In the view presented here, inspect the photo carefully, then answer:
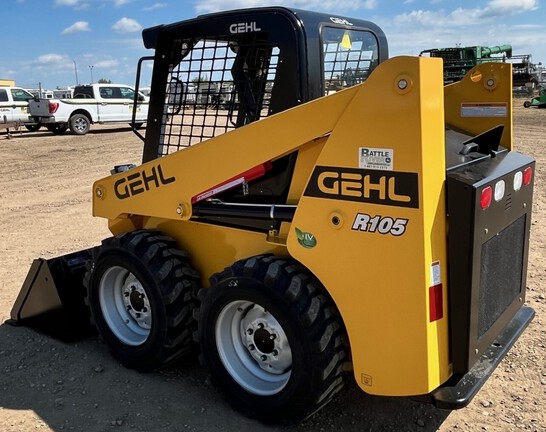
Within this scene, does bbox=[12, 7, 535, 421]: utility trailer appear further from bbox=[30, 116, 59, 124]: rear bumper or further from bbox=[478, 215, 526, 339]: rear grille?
bbox=[30, 116, 59, 124]: rear bumper

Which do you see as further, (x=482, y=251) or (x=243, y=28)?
(x=243, y=28)

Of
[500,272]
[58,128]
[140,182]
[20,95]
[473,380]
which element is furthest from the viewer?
[20,95]

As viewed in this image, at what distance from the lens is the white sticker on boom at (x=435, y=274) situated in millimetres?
2523

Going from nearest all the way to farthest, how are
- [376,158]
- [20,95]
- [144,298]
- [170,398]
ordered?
[376,158]
[170,398]
[144,298]
[20,95]

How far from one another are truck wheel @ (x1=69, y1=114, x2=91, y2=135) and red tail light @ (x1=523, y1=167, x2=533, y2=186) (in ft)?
63.2

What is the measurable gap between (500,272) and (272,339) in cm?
130

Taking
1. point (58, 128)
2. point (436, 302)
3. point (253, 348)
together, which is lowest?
point (253, 348)

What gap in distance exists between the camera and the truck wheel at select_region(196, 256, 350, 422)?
2811 mm

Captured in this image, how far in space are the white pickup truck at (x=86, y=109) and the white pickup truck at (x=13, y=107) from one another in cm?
78

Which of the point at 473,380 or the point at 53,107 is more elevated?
the point at 53,107

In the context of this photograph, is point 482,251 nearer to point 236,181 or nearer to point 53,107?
point 236,181

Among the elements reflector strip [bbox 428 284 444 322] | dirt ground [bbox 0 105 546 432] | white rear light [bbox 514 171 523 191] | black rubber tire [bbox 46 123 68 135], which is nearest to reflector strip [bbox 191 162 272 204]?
reflector strip [bbox 428 284 444 322]

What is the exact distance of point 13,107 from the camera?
2077 cm

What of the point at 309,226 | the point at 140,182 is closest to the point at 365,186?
the point at 309,226
